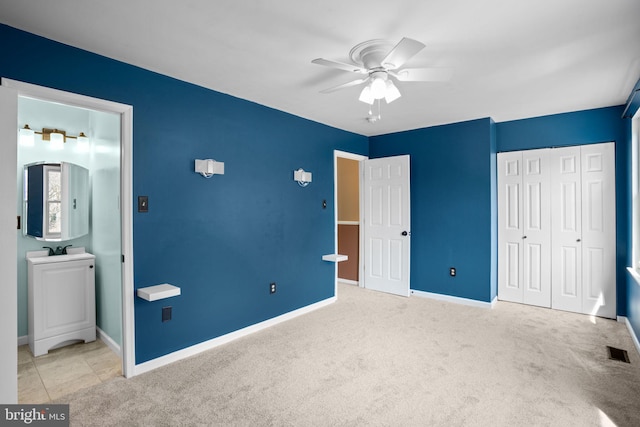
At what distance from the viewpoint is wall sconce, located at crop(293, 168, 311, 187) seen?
4055mm

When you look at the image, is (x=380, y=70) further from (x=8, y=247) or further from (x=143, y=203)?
(x=8, y=247)

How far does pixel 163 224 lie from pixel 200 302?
2.65ft

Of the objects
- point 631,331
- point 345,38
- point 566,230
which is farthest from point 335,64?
point 631,331

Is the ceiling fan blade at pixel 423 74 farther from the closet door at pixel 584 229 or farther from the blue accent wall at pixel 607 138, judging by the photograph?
the closet door at pixel 584 229

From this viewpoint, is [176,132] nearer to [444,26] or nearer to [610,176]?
[444,26]

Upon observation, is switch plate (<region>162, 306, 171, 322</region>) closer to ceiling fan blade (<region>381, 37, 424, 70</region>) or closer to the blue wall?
the blue wall

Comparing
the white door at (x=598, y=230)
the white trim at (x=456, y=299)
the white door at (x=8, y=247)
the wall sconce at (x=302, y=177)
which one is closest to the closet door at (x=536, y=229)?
the white door at (x=598, y=230)

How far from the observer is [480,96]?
3.48m

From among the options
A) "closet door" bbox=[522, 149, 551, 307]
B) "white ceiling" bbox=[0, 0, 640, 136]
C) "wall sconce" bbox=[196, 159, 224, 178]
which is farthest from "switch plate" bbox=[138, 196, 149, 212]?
"closet door" bbox=[522, 149, 551, 307]

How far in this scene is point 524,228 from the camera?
4.42 metres

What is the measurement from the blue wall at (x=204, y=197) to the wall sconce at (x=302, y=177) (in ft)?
0.25

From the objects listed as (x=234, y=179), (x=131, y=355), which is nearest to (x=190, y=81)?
(x=234, y=179)

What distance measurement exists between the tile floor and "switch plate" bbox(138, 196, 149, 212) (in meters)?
1.33

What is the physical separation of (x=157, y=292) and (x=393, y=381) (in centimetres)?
192
